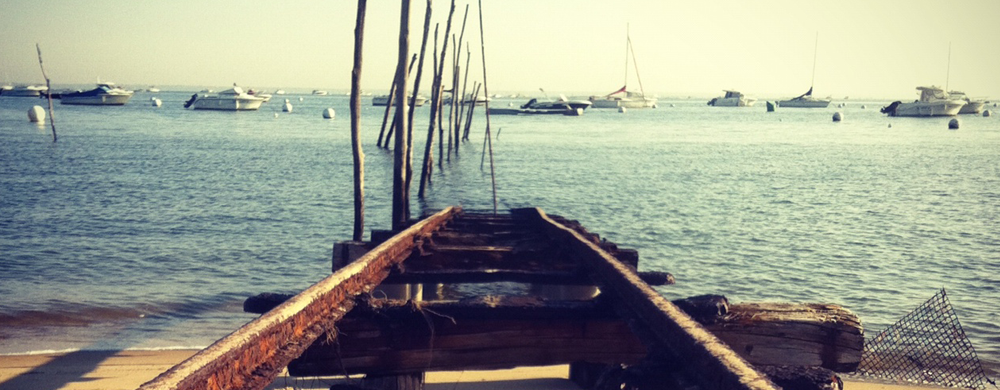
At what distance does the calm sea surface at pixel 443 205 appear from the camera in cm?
1116

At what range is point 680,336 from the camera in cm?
307

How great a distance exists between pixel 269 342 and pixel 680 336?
5.41 ft

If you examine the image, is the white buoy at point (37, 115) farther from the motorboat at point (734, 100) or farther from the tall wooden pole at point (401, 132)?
the motorboat at point (734, 100)

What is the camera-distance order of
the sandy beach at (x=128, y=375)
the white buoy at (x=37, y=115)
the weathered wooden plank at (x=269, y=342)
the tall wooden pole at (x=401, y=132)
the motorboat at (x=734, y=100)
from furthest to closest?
the motorboat at (x=734, y=100), the white buoy at (x=37, y=115), the tall wooden pole at (x=401, y=132), the sandy beach at (x=128, y=375), the weathered wooden plank at (x=269, y=342)

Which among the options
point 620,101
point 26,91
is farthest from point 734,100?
point 26,91

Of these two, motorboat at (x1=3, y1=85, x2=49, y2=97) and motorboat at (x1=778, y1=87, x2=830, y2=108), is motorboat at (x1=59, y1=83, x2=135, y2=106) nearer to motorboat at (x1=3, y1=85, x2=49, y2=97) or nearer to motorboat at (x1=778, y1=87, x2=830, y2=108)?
motorboat at (x1=3, y1=85, x2=49, y2=97)

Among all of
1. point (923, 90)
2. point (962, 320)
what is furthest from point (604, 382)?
point (923, 90)

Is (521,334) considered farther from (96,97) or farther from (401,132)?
(96,97)

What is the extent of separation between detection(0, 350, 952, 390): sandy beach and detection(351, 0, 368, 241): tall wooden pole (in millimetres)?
4042

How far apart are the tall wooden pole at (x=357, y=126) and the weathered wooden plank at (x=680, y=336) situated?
7.36 m

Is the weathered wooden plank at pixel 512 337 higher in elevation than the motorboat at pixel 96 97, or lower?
lower

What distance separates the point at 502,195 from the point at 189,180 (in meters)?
11.6

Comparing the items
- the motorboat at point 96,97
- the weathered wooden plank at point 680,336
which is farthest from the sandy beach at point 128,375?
the motorboat at point 96,97

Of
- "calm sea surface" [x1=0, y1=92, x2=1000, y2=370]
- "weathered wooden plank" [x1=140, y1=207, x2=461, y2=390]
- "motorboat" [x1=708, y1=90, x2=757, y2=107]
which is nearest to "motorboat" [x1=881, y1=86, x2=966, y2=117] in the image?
"calm sea surface" [x1=0, y1=92, x2=1000, y2=370]
